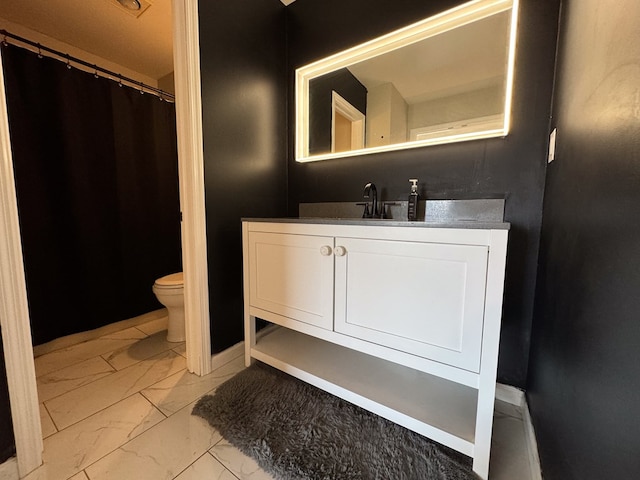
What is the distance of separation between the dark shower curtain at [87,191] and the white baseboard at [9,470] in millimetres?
1087

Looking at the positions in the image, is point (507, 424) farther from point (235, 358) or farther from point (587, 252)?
point (235, 358)

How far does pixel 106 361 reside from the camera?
1583mm

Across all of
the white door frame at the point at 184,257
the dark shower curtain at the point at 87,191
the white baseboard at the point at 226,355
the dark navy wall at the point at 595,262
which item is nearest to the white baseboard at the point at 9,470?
the white door frame at the point at 184,257

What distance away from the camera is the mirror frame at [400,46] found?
118cm

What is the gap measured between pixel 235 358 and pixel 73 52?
2795 millimetres

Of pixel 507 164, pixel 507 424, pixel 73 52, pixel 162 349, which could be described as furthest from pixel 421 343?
pixel 73 52

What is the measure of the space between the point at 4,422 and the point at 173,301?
92cm

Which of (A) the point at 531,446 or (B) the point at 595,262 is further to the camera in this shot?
(A) the point at 531,446

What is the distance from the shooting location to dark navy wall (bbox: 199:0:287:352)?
4.58ft

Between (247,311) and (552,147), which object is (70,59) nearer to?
(247,311)

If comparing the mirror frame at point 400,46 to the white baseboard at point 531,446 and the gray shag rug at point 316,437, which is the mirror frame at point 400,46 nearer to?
the white baseboard at point 531,446

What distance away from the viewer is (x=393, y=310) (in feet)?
3.23

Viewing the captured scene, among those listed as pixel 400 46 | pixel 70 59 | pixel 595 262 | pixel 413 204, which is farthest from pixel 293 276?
pixel 70 59

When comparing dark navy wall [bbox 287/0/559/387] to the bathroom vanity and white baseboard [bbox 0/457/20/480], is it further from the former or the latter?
white baseboard [bbox 0/457/20/480]
